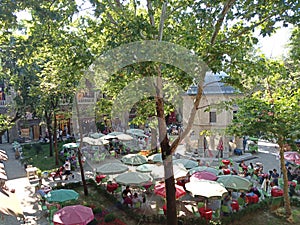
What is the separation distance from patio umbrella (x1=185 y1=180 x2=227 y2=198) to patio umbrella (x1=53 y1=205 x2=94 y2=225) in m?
4.00

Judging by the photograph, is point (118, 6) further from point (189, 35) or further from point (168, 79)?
point (168, 79)

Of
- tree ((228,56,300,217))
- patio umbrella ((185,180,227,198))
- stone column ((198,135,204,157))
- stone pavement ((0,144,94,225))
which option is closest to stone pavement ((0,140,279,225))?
stone pavement ((0,144,94,225))

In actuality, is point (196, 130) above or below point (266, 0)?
below

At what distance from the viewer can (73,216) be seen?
834 cm

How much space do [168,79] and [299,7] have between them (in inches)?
185

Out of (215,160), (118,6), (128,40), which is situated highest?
(118,6)

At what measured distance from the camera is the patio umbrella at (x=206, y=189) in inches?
392

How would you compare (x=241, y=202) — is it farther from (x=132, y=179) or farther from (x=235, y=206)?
(x=132, y=179)

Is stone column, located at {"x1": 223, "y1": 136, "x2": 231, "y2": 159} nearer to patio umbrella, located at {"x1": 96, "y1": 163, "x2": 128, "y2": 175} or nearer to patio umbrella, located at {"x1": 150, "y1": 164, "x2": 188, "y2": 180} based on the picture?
patio umbrella, located at {"x1": 150, "y1": 164, "x2": 188, "y2": 180}

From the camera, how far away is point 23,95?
20.5 metres

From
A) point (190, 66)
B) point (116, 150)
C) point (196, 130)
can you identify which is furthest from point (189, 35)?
point (116, 150)

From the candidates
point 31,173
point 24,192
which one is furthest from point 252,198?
point 31,173

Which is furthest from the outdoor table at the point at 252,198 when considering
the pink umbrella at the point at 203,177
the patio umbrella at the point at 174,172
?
the patio umbrella at the point at 174,172

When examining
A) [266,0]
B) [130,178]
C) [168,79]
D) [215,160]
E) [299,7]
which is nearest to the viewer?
[299,7]
